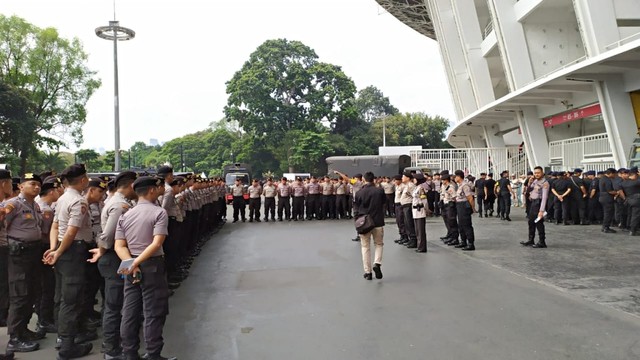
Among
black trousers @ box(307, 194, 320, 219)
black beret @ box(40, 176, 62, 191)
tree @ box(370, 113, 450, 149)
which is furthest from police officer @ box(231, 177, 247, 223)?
tree @ box(370, 113, 450, 149)

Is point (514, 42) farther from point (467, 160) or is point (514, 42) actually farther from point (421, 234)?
point (421, 234)

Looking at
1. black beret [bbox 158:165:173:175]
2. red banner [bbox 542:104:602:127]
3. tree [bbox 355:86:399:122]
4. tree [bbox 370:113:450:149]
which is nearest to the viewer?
black beret [bbox 158:165:173:175]

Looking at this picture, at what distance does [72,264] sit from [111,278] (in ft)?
1.54

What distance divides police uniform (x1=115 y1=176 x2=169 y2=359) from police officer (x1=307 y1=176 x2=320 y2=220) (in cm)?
1341

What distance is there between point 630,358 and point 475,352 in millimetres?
1348

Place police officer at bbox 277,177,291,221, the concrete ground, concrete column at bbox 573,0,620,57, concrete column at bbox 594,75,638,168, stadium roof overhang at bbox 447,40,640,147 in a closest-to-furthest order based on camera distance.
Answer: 1. the concrete ground
2. stadium roof overhang at bbox 447,40,640,147
3. concrete column at bbox 573,0,620,57
4. concrete column at bbox 594,75,638,168
5. police officer at bbox 277,177,291,221

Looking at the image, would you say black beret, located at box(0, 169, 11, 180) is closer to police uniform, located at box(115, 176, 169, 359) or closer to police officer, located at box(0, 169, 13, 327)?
police officer, located at box(0, 169, 13, 327)

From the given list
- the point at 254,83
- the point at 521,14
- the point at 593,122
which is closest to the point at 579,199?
the point at 593,122

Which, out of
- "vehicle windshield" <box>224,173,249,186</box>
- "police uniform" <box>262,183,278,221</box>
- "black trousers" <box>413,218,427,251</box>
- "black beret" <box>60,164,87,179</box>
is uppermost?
"black beret" <box>60,164,87,179</box>

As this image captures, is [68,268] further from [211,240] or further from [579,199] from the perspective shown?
[579,199]

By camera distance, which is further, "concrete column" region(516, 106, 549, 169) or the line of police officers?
"concrete column" region(516, 106, 549, 169)

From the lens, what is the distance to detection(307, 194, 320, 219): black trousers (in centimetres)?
1759

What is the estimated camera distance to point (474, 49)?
26750 millimetres

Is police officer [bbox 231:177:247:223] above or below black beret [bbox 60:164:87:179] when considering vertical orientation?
below
